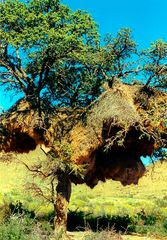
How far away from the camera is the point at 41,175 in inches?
779

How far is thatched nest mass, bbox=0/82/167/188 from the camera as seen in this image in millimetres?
19062

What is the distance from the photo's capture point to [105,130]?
762 inches

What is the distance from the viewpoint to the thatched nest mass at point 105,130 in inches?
750

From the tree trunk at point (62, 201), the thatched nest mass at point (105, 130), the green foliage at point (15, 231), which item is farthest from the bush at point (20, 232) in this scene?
the tree trunk at point (62, 201)

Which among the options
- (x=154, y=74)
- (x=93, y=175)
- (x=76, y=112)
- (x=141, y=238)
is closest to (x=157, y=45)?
(x=154, y=74)

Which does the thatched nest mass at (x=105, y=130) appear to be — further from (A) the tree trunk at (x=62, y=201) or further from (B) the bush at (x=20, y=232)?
(B) the bush at (x=20, y=232)

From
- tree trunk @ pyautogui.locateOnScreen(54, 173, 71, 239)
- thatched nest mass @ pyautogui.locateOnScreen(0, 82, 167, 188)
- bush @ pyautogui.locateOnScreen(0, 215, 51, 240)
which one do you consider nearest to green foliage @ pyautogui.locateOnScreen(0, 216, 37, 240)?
bush @ pyautogui.locateOnScreen(0, 215, 51, 240)

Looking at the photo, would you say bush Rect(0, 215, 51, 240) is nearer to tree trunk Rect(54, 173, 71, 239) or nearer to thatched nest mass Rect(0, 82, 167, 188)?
thatched nest mass Rect(0, 82, 167, 188)

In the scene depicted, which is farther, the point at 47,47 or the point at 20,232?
the point at 47,47

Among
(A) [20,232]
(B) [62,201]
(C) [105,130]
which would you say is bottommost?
(A) [20,232]

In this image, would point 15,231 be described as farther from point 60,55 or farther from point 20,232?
point 60,55

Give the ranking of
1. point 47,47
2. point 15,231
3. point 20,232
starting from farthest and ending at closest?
point 47,47
point 20,232
point 15,231

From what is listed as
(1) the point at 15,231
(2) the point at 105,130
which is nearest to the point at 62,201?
(2) the point at 105,130

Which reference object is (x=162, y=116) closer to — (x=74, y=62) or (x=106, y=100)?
(x=106, y=100)
